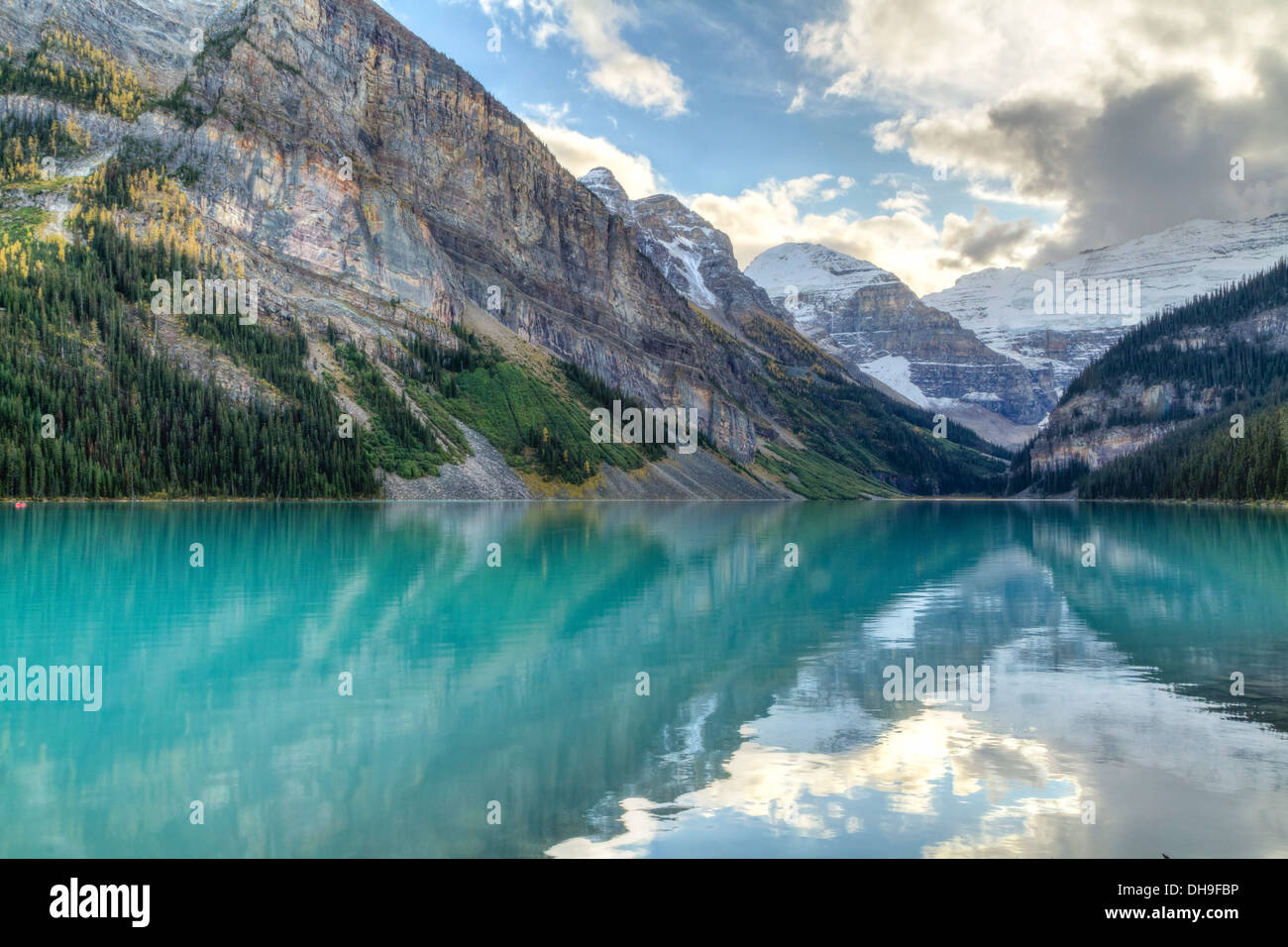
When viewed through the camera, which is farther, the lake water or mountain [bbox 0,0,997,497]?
mountain [bbox 0,0,997,497]

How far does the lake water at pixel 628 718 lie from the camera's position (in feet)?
37.2

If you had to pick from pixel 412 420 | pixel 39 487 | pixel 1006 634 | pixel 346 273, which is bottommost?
pixel 1006 634

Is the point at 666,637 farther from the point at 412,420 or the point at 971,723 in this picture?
the point at 412,420

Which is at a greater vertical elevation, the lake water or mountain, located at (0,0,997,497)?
mountain, located at (0,0,997,497)

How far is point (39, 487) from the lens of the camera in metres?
98.5

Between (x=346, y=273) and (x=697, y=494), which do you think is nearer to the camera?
(x=346, y=273)

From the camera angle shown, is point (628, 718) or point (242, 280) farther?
point (242, 280)

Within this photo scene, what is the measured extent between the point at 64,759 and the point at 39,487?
340 feet

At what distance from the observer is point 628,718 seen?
16953 mm

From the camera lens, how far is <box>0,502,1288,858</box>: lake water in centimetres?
1134

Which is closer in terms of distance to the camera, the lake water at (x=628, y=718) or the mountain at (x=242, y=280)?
the lake water at (x=628, y=718)

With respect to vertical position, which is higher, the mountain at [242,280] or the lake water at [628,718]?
the mountain at [242,280]

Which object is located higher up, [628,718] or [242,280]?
[242,280]
